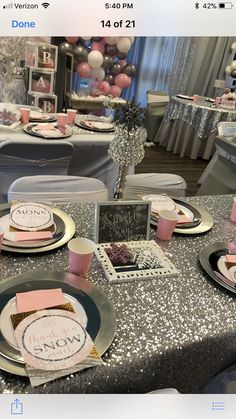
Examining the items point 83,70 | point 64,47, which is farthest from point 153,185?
point 83,70

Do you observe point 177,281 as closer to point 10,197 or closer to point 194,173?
point 10,197

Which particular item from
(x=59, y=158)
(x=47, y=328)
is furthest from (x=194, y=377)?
(x=59, y=158)

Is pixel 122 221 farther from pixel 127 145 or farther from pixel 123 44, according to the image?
pixel 123 44

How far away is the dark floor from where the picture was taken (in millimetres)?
3070

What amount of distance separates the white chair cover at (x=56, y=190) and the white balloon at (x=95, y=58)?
2.66 m

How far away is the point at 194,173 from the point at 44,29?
266 centimetres

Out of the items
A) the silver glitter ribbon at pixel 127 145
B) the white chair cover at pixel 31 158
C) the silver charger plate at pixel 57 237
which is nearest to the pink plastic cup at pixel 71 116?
the white chair cover at pixel 31 158

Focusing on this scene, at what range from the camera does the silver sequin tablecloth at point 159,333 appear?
537 mm

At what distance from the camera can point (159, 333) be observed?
0.60 meters

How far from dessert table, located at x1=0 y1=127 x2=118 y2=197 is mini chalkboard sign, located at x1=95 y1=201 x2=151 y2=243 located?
2.58 ft

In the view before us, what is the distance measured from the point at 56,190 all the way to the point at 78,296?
1.66 ft

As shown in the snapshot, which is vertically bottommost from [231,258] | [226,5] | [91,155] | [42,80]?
[91,155]

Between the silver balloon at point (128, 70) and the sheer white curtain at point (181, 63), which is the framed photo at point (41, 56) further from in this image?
the sheer white curtain at point (181, 63)

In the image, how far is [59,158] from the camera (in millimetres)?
1479
